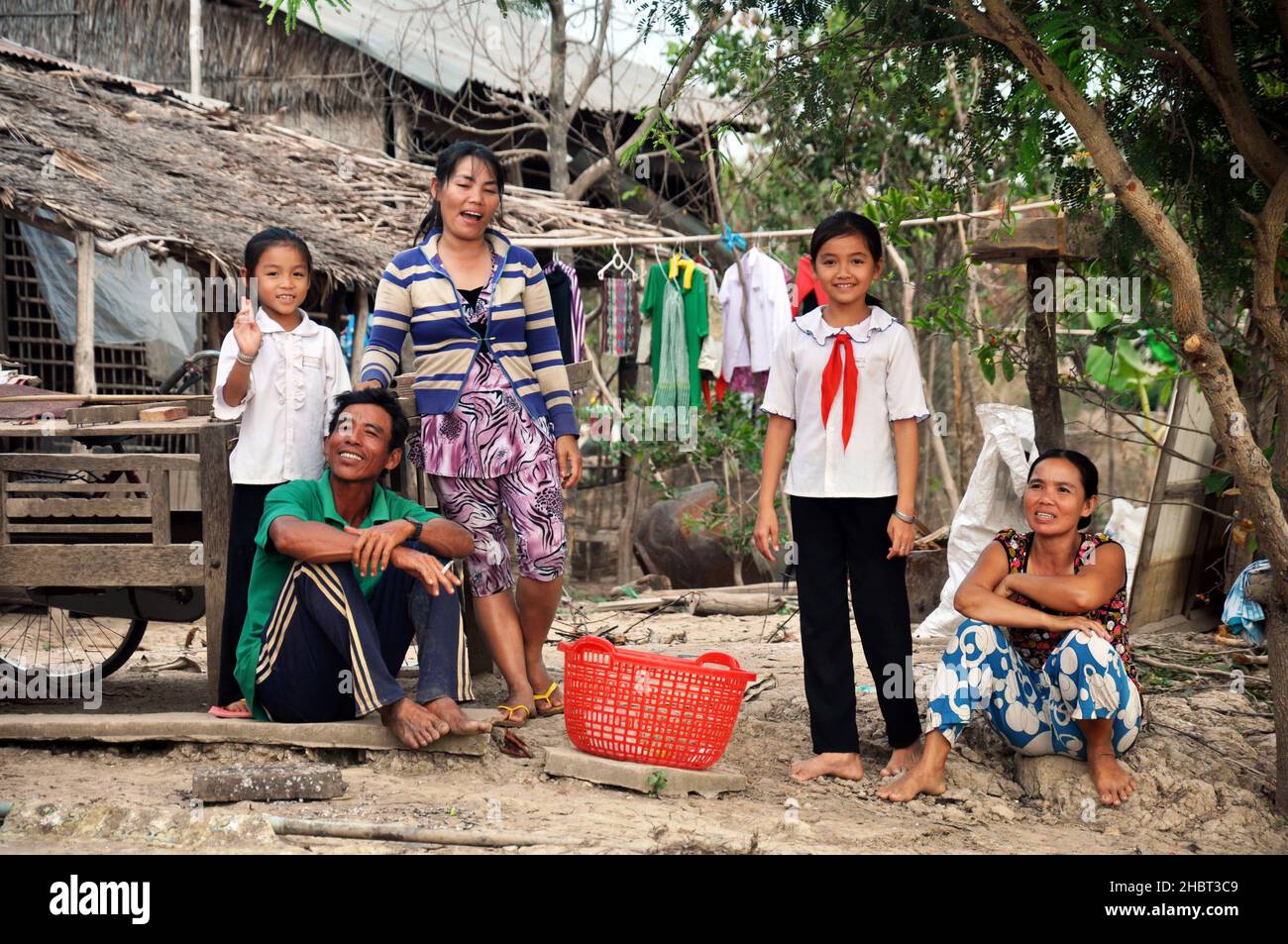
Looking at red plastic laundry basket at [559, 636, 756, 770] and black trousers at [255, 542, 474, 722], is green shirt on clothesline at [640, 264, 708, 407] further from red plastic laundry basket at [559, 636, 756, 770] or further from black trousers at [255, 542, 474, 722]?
red plastic laundry basket at [559, 636, 756, 770]

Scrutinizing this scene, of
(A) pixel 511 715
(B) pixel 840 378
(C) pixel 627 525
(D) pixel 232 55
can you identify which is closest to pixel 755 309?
(C) pixel 627 525

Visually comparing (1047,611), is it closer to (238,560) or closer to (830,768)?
(830,768)

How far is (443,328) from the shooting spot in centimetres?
436

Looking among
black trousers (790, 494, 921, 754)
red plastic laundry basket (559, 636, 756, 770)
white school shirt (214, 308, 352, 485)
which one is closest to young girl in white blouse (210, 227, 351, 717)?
white school shirt (214, 308, 352, 485)

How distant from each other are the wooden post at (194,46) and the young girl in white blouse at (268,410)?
29.7ft

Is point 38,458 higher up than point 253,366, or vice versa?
point 253,366

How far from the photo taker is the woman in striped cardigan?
14.3 ft

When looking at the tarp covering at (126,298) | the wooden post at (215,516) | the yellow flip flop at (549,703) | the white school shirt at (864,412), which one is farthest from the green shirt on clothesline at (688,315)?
the wooden post at (215,516)

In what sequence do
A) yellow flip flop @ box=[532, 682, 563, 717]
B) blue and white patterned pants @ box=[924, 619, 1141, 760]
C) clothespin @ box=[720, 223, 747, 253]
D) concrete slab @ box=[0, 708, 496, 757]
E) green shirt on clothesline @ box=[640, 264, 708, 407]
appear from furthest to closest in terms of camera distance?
green shirt on clothesline @ box=[640, 264, 708, 407] < clothespin @ box=[720, 223, 747, 253] < yellow flip flop @ box=[532, 682, 563, 717] < concrete slab @ box=[0, 708, 496, 757] < blue and white patterned pants @ box=[924, 619, 1141, 760]

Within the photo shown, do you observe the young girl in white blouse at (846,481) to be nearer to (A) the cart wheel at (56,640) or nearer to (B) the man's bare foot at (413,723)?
(B) the man's bare foot at (413,723)

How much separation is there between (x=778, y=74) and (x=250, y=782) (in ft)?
10.0
